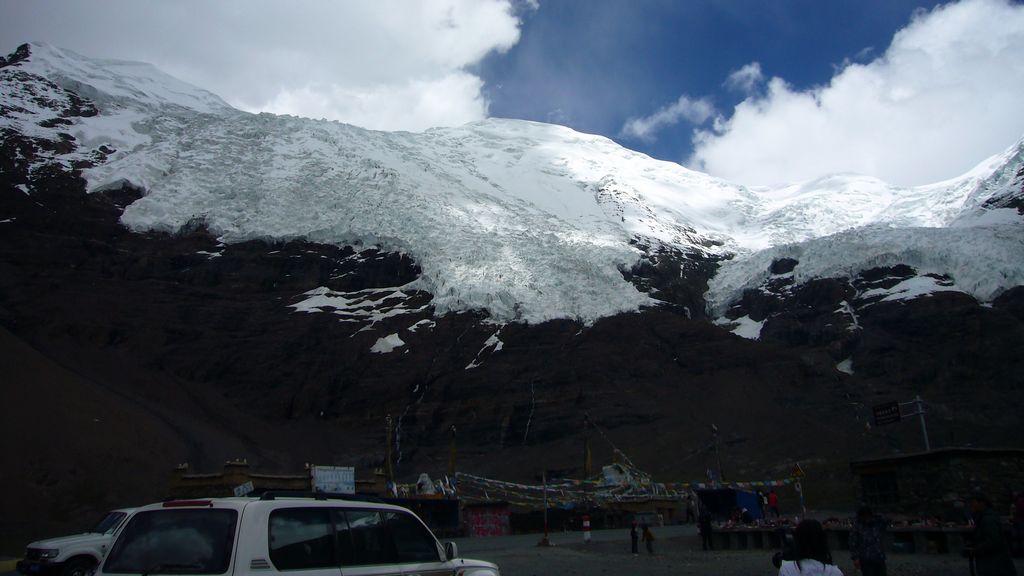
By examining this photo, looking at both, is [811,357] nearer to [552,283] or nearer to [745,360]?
[745,360]

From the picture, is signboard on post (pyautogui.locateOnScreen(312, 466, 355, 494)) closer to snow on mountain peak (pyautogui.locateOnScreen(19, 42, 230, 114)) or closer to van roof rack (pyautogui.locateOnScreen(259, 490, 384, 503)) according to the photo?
van roof rack (pyautogui.locateOnScreen(259, 490, 384, 503))

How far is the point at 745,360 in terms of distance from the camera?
90312mm

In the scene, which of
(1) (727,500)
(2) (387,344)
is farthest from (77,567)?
(2) (387,344)

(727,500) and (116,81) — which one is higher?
(116,81)

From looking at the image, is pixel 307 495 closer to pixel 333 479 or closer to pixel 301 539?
pixel 301 539

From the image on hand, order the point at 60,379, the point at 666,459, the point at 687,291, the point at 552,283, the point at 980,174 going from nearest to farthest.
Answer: the point at 60,379, the point at 666,459, the point at 552,283, the point at 687,291, the point at 980,174

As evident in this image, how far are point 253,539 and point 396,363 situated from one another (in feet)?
301

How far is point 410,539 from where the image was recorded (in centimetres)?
804

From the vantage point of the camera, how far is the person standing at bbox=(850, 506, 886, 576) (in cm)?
982

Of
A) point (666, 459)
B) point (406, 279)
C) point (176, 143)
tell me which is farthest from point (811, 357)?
point (176, 143)

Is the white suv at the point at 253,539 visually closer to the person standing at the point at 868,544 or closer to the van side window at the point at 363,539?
the van side window at the point at 363,539

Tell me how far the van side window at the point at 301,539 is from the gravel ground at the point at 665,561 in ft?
48.3

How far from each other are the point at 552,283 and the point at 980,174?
102000 mm

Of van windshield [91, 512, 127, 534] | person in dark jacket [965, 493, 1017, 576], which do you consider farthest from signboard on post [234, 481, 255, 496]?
person in dark jacket [965, 493, 1017, 576]
